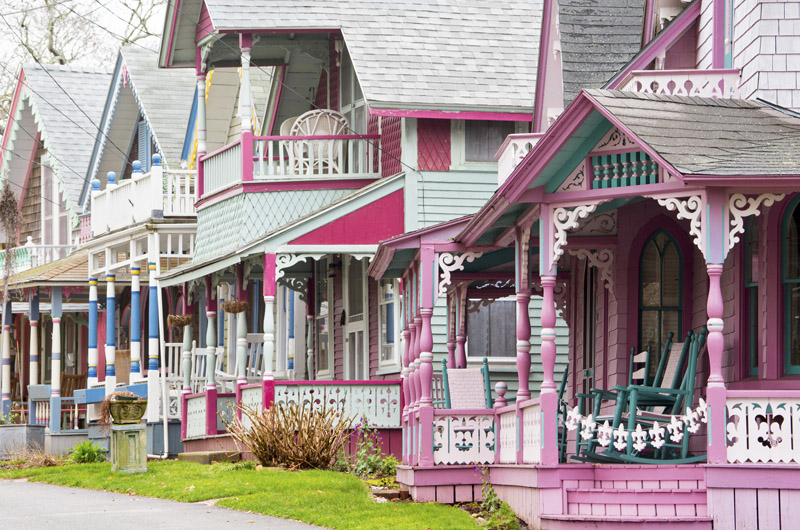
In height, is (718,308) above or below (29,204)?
below

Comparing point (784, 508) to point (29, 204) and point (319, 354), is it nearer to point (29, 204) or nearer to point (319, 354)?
point (319, 354)

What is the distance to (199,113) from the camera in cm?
2391

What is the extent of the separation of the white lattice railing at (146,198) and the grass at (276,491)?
6.34 metres

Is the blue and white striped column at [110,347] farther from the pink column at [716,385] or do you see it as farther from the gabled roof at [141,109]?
the pink column at [716,385]

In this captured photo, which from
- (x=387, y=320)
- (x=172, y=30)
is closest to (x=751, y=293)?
(x=387, y=320)

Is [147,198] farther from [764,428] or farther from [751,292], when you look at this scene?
[764,428]

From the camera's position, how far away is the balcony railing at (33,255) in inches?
1294

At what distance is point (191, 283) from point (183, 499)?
29.0ft

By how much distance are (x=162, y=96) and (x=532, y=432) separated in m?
19.6

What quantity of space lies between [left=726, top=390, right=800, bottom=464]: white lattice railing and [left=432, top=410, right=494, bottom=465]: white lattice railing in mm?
3599

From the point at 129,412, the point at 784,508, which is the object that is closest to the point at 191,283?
the point at 129,412

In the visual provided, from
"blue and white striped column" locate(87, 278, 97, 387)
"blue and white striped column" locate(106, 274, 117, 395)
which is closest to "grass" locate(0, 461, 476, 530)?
"blue and white striped column" locate(106, 274, 117, 395)

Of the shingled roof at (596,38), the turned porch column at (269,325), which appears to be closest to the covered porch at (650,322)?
the shingled roof at (596,38)

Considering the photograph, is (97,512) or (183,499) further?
(183,499)
